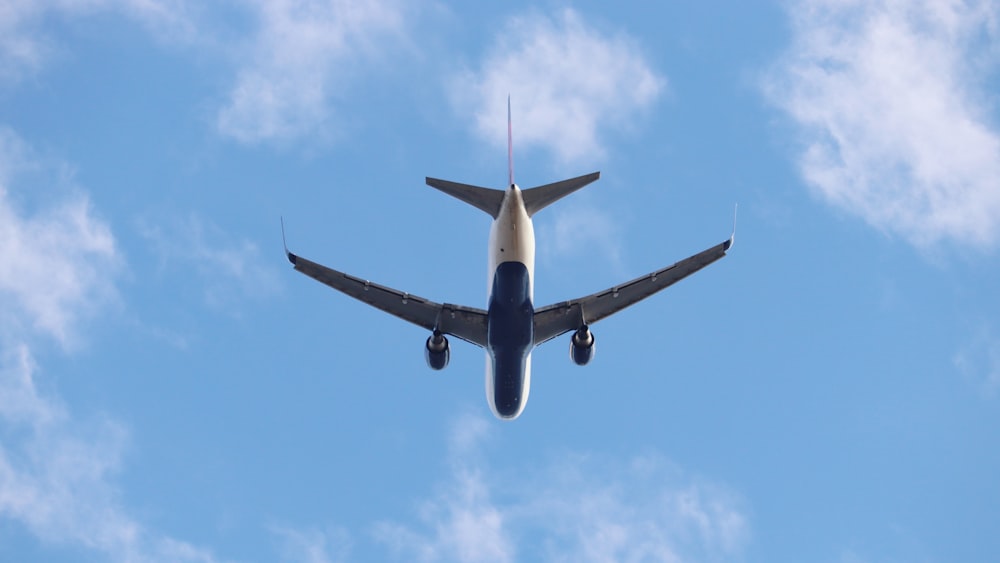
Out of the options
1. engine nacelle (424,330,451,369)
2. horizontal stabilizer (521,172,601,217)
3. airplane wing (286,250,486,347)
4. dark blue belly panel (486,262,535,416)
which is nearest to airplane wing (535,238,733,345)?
dark blue belly panel (486,262,535,416)

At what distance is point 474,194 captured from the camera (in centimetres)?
5081

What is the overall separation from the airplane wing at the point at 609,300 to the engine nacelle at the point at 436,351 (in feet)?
13.1

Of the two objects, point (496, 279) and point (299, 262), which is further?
point (299, 262)

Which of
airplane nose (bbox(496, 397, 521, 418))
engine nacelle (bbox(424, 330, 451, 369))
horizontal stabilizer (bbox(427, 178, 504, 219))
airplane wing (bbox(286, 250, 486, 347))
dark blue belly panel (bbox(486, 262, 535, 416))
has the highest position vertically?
horizontal stabilizer (bbox(427, 178, 504, 219))

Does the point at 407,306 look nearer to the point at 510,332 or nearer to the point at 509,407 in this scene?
the point at 510,332

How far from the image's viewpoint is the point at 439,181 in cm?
5025

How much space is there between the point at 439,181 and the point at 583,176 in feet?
18.4

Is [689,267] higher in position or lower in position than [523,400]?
higher

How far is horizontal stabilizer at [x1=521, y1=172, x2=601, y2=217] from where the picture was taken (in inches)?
1960

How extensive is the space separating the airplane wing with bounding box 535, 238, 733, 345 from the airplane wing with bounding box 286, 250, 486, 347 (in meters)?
2.78

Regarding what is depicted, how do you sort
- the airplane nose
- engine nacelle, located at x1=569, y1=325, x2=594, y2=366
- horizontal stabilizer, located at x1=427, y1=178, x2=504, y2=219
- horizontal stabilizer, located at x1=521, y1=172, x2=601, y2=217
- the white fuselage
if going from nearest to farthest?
the white fuselage < horizontal stabilizer, located at x1=521, y1=172, x2=601, y2=217 < horizontal stabilizer, located at x1=427, y1=178, x2=504, y2=219 < the airplane nose < engine nacelle, located at x1=569, y1=325, x2=594, y2=366

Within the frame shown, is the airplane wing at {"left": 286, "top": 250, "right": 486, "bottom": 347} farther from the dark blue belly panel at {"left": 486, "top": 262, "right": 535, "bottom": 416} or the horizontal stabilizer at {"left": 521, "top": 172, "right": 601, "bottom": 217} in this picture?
the horizontal stabilizer at {"left": 521, "top": 172, "right": 601, "bottom": 217}

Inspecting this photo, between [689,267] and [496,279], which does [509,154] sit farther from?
[689,267]

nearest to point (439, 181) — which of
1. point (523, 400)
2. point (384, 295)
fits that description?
point (384, 295)
